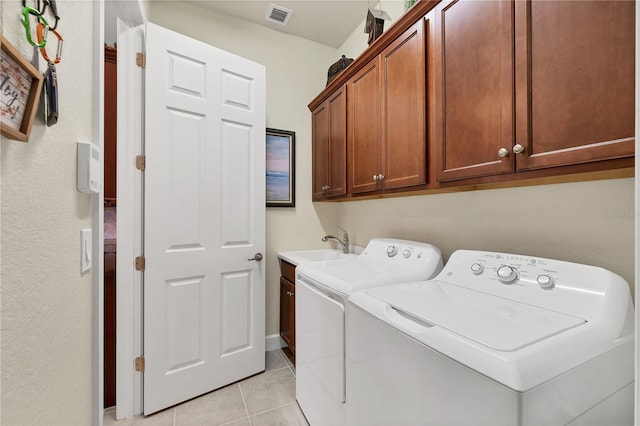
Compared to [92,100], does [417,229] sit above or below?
below

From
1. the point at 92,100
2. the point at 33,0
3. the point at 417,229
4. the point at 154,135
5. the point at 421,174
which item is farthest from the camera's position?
the point at 417,229

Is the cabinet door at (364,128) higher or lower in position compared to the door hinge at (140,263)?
higher

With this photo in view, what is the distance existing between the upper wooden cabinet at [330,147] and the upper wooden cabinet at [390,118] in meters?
0.10

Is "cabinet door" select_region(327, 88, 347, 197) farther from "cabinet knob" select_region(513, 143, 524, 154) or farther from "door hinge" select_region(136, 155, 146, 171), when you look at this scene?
"door hinge" select_region(136, 155, 146, 171)

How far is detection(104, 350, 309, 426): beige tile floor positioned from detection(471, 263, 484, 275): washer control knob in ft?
4.37

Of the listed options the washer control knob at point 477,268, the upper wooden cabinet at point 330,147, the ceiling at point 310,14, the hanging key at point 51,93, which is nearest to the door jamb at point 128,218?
the ceiling at point 310,14

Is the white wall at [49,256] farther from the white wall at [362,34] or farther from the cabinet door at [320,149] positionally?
the white wall at [362,34]

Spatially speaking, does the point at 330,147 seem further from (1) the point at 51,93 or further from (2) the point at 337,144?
(1) the point at 51,93

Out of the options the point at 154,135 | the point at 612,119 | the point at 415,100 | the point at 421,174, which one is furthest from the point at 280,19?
the point at 612,119

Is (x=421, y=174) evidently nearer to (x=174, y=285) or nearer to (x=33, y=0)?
(x=33, y=0)

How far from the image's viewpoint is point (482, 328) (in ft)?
2.51

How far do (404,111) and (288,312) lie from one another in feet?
5.80

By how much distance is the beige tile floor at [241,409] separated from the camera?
5.46 feet

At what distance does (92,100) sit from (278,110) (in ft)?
6.04
